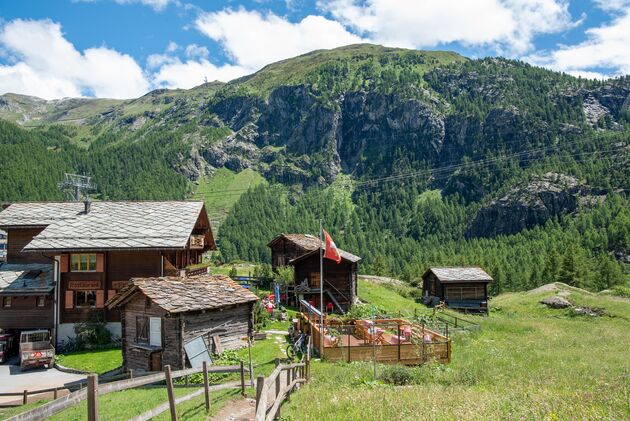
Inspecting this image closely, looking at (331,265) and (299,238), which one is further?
(299,238)

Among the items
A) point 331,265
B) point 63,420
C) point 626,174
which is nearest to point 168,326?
point 63,420

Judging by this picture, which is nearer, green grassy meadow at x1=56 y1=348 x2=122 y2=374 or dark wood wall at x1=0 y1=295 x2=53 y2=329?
green grassy meadow at x1=56 y1=348 x2=122 y2=374

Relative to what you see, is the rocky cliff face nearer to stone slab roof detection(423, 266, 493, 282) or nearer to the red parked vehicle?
stone slab roof detection(423, 266, 493, 282)

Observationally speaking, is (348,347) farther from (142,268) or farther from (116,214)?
(116,214)

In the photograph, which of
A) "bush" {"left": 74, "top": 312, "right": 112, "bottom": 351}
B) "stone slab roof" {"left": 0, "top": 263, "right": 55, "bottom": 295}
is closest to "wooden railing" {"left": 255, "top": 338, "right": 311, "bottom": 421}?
"bush" {"left": 74, "top": 312, "right": 112, "bottom": 351}

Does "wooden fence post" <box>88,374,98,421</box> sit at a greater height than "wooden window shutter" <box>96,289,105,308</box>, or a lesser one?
greater

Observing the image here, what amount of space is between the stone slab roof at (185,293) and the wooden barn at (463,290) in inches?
1554

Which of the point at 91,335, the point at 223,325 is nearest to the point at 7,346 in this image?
the point at 91,335

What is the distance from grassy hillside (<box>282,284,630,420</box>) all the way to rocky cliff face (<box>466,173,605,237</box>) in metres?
126

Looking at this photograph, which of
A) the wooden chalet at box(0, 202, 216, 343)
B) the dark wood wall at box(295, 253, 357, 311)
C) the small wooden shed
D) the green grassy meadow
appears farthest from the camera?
the dark wood wall at box(295, 253, 357, 311)

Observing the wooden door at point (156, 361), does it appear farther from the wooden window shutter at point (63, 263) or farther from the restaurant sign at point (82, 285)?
the wooden window shutter at point (63, 263)

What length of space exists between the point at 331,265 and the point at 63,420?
32857 mm

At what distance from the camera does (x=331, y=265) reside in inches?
1854

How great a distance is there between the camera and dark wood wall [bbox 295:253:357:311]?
4647cm
